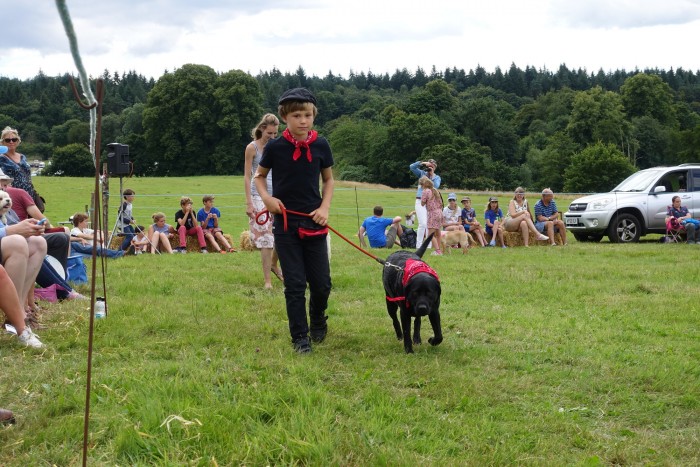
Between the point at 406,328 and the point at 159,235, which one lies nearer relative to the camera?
the point at 406,328

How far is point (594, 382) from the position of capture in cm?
473

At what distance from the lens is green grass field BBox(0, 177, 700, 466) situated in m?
3.52

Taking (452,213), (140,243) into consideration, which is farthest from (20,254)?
(452,213)

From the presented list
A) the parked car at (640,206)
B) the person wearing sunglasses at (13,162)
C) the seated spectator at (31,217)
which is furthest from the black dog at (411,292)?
the parked car at (640,206)

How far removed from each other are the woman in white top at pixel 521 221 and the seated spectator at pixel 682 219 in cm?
302

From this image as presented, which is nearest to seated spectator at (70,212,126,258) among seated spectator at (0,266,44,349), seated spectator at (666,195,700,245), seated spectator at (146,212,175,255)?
seated spectator at (146,212,175,255)

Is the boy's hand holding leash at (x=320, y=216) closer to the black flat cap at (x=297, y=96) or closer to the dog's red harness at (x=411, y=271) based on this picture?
the dog's red harness at (x=411, y=271)

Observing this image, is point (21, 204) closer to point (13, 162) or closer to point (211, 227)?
point (13, 162)

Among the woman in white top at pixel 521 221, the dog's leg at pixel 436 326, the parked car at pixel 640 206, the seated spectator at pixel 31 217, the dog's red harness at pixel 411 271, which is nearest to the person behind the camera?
the dog's red harness at pixel 411 271

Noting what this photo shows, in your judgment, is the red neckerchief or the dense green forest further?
the dense green forest

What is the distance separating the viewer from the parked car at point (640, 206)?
17219mm

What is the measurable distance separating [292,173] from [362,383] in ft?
6.06

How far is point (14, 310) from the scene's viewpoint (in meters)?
5.27

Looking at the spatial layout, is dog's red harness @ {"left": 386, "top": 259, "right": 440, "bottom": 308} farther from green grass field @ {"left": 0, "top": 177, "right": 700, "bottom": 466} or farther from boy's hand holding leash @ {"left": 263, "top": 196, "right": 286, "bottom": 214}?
boy's hand holding leash @ {"left": 263, "top": 196, "right": 286, "bottom": 214}
